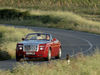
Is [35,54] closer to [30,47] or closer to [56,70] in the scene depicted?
[30,47]

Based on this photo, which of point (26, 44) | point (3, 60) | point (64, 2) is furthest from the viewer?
point (64, 2)

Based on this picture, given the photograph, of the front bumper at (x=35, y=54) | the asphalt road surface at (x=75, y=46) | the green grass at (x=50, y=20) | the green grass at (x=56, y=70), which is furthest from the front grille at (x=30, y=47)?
the green grass at (x=50, y=20)

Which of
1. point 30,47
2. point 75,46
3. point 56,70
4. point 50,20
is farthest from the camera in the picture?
point 50,20

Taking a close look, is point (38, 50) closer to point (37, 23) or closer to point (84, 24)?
point (84, 24)

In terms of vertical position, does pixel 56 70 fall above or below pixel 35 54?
above

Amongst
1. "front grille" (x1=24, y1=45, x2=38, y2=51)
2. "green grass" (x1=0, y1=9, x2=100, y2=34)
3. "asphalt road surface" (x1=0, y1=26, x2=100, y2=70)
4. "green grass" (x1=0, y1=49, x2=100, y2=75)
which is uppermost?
"green grass" (x1=0, y1=49, x2=100, y2=75)

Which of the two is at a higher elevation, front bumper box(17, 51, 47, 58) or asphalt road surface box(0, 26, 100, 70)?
front bumper box(17, 51, 47, 58)

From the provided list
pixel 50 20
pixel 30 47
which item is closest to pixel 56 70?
pixel 30 47

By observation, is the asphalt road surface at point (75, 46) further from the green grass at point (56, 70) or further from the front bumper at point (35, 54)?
the green grass at point (56, 70)

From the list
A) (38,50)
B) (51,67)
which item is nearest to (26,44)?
(38,50)

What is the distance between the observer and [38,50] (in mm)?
20375

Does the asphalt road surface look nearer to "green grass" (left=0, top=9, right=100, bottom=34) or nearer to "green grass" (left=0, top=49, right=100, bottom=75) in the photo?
"green grass" (left=0, top=49, right=100, bottom=75)

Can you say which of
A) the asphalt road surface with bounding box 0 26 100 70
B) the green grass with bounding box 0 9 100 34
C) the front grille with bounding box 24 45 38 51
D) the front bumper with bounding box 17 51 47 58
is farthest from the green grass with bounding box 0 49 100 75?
the green grass with bounding box 0 9 100 34

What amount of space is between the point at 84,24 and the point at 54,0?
224 ft
